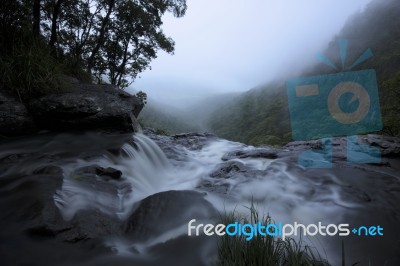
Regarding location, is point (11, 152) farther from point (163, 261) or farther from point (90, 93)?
point (163, 261)

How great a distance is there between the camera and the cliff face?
525 centimetres

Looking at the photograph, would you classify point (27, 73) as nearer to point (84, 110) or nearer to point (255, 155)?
point (84, 110)

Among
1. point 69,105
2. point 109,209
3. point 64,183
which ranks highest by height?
point 69,105

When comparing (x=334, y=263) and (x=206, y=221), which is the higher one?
(x=206, y=221)

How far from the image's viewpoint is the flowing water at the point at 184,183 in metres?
3.25

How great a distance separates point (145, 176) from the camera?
5035 millimetres

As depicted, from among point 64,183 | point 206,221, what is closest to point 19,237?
point 64,183

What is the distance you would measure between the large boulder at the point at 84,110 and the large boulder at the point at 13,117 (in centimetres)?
18

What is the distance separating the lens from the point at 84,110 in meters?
6.13

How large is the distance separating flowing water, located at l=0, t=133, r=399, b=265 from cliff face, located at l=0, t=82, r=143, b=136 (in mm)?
491

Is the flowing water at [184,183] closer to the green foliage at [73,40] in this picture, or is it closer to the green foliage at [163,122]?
the green foliage at [73,40]

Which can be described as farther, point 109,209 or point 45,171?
point 45,171

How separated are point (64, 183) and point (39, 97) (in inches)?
136

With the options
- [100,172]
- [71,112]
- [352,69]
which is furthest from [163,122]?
[100,172]
